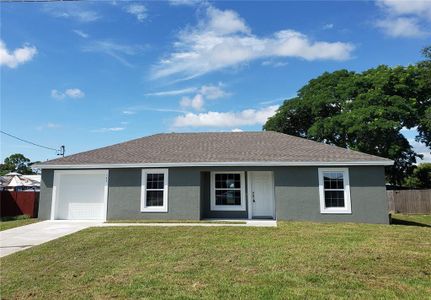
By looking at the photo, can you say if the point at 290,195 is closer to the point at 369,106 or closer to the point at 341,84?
the point at 369,106

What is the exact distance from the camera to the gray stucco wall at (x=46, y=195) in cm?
1536

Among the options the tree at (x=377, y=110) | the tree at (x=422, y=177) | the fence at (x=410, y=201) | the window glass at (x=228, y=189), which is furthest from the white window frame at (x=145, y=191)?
the tree at (x=422, y=177)

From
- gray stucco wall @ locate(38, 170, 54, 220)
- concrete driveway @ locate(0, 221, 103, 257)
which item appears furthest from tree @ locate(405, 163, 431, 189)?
gray stucco wall @ locate(38, 170, 54, 220)

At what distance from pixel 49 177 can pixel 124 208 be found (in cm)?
391

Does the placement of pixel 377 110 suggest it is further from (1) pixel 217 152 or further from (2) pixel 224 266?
(2) pixel 224 266

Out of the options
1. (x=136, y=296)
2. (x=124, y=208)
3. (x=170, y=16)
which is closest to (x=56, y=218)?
(x=124, y=208)

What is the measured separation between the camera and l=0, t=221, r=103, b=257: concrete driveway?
9.90m

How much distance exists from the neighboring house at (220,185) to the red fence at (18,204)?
3762 millimetres

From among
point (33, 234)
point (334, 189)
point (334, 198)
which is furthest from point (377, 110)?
point (33, 234)

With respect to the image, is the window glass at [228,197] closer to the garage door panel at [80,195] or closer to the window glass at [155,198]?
the window glass at [155,198]

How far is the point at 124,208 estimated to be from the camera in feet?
49.3

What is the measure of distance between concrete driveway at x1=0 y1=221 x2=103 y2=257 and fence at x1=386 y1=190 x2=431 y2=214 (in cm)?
1959

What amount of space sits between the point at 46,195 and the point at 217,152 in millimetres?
8124

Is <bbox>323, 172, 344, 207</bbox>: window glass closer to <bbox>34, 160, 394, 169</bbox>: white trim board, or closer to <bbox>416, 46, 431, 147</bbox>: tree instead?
<bbox>34, 160, 394, 169</bbox>: white trim board
